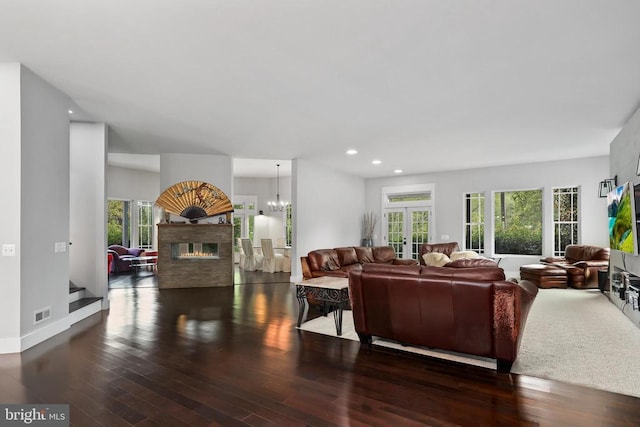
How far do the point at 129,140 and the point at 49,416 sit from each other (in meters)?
5.31

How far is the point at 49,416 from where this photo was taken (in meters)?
2.34

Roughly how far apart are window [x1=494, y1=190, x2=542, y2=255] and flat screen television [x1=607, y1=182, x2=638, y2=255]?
3.43 meters

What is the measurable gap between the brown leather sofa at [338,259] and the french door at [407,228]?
229cm

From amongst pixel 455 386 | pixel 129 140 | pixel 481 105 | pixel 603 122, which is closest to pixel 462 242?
pixel 603 122

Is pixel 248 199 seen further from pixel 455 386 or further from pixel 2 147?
pixel 455 386

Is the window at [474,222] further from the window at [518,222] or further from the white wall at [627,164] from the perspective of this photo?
the white wall at [627,164]

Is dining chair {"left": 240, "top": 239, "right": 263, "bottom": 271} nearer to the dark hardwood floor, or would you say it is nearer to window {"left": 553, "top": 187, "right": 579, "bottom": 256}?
the dark hardwood floor

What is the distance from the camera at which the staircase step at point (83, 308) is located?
464 centimetres

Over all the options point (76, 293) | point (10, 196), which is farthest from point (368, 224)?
point (10, 196)

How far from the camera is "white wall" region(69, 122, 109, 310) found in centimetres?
546

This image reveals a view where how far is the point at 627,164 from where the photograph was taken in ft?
16.9

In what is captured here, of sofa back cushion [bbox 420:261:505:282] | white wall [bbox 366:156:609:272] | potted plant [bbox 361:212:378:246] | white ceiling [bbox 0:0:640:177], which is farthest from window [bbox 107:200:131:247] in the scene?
sofa back cushion [bbox 420:261:505:282]

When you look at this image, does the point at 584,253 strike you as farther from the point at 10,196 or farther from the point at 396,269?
the point at 10,196

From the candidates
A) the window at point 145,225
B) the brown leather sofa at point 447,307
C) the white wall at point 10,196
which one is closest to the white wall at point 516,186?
the brown leather sofa at point 447,307
